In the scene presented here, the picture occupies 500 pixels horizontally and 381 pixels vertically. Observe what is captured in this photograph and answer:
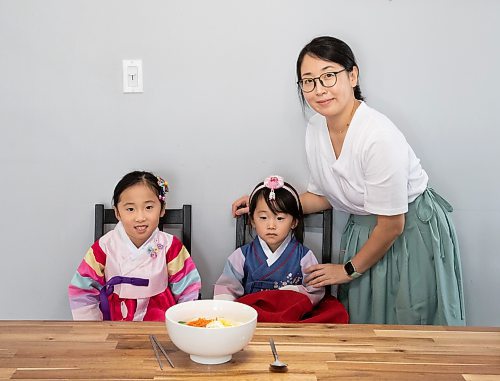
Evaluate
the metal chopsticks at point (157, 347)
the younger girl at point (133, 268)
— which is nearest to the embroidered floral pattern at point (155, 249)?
the younger girl at point (133, 268)

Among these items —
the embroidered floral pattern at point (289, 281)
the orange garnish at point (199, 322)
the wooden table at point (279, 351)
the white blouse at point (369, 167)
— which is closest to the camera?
the wooden table at point (279, 351)

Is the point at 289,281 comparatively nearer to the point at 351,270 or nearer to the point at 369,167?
the point at 351,270

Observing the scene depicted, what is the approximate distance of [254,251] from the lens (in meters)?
2.41

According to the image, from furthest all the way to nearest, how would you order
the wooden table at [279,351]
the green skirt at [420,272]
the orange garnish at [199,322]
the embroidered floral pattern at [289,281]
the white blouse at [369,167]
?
1. the embroidered floral pattern at [289,281]
2. the green skirt at [420,272]
3. the white blouse at [369,167]
4. the orange garnish at [199,322]
5. the wooden table at [279,351]

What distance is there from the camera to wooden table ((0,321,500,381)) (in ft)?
4.17

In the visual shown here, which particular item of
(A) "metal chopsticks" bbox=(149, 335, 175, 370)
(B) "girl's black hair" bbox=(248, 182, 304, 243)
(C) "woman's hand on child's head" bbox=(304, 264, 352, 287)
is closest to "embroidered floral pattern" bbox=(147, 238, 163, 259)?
(B) "girl's black hair" bbox=(248, 182, 304, 243)

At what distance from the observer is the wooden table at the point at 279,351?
1272 millimetres

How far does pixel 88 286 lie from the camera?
7.60 feet

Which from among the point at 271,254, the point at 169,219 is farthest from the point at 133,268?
the point at 271,254

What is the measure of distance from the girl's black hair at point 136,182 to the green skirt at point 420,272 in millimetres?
706

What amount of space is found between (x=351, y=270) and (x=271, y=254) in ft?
0.94

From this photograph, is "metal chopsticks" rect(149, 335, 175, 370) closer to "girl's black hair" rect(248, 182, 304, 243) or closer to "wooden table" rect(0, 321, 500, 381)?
"wooden table" rect(0, 321, 500, 381)

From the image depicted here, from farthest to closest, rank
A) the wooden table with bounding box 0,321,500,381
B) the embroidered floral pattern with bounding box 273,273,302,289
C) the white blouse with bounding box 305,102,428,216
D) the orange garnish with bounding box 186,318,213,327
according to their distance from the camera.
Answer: the embroidered floral pattern with bounding box 273,273,302,289 < the white blouse with bounding box 305,102,428,216 < the orange garnish with bounding box 186,318,213,327 < the wooden table with bounding box 0,321,500,381

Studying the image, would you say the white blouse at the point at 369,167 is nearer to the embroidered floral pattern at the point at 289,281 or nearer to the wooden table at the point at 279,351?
the embroidered floral pattern at the point at 289,281
